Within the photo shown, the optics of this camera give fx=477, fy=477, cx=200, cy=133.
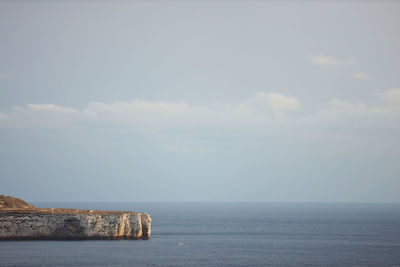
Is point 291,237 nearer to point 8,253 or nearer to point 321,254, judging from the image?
point 321,254

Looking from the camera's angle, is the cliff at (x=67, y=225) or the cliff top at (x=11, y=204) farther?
the cliff top at (x=11, y=204)

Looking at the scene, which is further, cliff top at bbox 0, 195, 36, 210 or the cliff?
cliff top at bbox 0, 195, 36, 210

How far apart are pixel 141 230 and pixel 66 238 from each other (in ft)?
43.7

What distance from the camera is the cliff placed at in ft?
268

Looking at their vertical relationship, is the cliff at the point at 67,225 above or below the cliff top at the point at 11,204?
below

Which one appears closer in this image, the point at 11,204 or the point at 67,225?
the point at 67,225

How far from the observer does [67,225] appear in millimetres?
83688

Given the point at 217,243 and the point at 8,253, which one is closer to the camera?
the point at 8,253

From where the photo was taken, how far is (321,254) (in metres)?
76.1

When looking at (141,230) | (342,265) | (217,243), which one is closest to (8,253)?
(141,230)

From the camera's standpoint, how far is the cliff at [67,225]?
81812 millimetres

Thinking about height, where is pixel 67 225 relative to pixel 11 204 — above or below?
below

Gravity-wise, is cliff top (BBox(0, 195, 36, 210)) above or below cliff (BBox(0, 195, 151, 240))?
above

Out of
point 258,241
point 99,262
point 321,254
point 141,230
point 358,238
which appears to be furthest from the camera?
point 358,238
